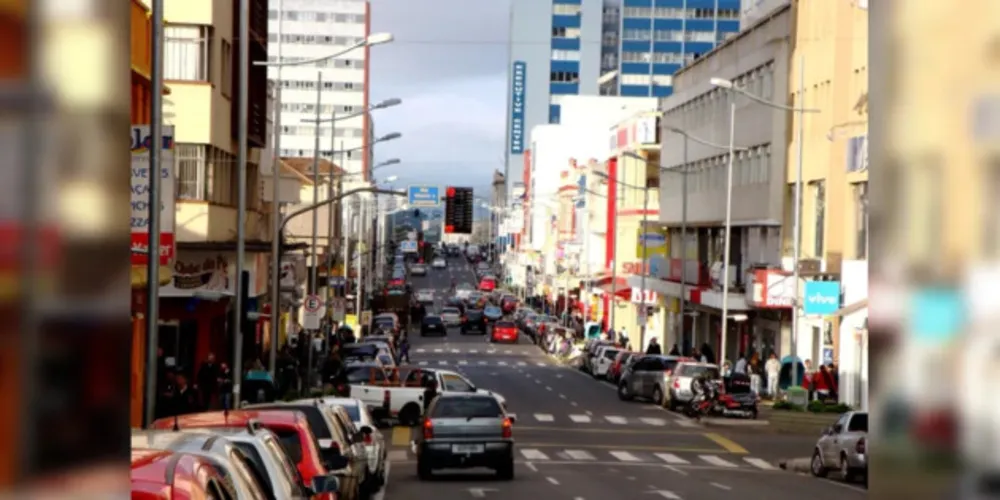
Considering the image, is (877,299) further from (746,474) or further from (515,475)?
(746,474)

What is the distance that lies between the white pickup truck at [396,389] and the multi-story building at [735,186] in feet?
49.0

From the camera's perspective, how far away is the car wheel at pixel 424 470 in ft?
106

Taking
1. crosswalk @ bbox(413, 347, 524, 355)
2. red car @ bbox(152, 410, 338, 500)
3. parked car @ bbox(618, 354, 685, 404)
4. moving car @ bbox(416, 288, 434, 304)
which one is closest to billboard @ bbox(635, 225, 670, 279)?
crosswalk @ bbox(413, 347, 524, 355)

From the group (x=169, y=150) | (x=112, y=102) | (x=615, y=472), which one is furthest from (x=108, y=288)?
(x=615, y=472)

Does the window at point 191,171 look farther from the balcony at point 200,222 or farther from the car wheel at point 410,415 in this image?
the car wheel at point 410,415

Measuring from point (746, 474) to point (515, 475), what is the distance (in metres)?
5.51

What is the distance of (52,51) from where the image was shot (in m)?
1.74

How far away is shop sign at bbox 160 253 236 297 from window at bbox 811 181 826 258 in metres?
21.7

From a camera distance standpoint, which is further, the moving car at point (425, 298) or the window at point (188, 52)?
the moving car at point (425, 298)

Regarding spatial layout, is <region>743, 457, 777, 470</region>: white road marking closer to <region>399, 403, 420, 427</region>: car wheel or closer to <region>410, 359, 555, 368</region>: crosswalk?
<region>399, 403, 420, 427</region>: car wheel

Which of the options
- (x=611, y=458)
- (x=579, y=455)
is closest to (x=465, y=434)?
(x=611, y=458)

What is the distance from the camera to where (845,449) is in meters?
34.5

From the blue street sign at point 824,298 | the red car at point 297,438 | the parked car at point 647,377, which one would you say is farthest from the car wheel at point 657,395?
the red car at point 297,438

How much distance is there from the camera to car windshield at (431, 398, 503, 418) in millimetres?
31875
